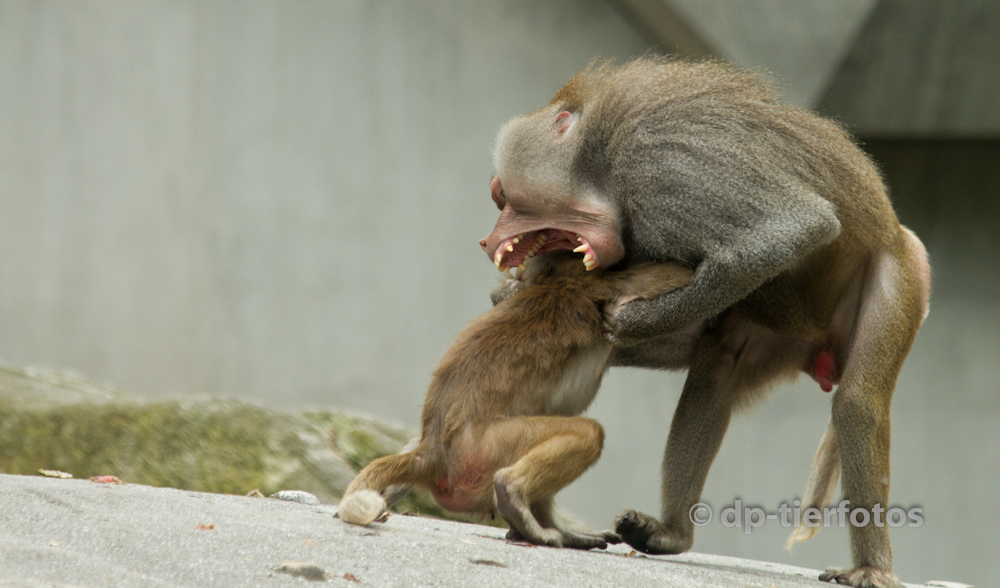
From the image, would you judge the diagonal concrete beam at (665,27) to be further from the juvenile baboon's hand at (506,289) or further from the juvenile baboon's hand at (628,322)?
the juvenile baboon's hand at (628,322)

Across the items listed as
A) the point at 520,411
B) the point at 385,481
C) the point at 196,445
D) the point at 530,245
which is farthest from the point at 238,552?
the point at 196,445

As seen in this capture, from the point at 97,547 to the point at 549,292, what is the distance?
1679 millimetres

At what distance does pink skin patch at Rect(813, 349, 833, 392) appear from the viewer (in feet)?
12.0

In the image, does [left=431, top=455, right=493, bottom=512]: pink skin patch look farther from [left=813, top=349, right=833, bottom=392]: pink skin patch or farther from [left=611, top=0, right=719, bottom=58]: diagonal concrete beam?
[left=611, top=0, right=719, bottom=58]: diagonal concrete beam

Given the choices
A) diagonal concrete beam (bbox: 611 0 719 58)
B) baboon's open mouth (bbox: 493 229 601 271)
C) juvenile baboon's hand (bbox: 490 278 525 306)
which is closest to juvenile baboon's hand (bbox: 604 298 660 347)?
baboon's open mouth (bbox: 493 229 601 271)

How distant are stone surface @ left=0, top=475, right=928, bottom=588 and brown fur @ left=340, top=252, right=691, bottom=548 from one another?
0.14 m

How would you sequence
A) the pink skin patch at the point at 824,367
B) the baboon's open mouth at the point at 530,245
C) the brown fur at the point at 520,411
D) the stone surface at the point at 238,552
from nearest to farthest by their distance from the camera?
1. the stone surface at the point at 238,552
2. the brown fur at the point at 520,411
3. the baboon's open mouth at the point at 530,245
4. the pink skin patch at the point at 824,367

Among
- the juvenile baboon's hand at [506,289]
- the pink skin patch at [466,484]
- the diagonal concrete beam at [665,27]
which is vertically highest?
the diagonal concrete beam at [665,27]

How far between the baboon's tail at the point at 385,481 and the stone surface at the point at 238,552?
0.26ft

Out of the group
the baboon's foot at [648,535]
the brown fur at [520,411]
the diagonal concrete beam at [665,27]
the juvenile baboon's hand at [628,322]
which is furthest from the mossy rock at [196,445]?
the diagonal concrete beam at [665,27]

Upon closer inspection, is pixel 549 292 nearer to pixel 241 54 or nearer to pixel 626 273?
pixel 626 273

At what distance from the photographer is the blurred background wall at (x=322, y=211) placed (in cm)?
766

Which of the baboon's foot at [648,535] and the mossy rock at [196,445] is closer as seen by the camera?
the baboon's foot at [648,535]

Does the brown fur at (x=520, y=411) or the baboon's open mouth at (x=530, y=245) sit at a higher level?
the baboon's open mouth at (x=530, y=245)
